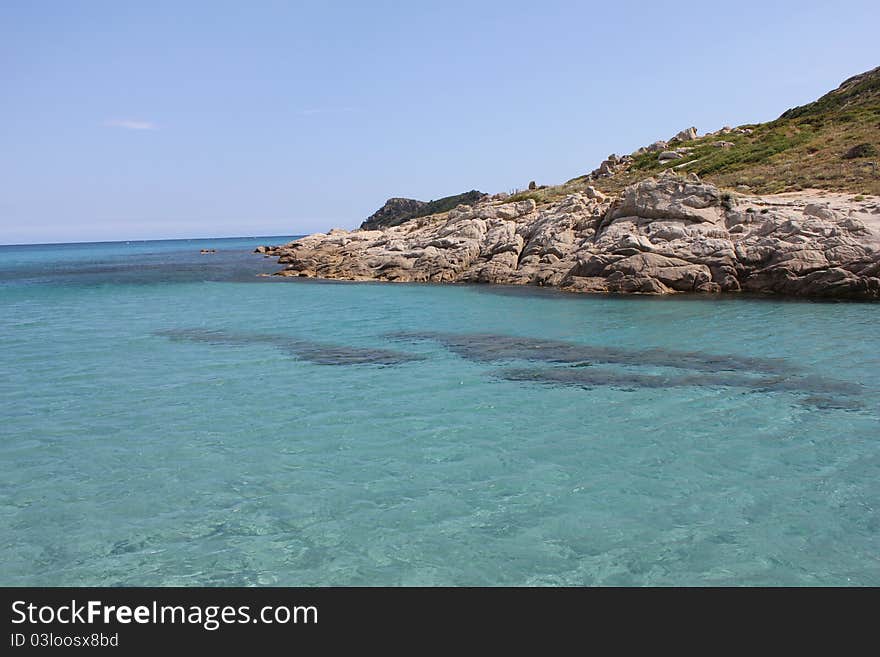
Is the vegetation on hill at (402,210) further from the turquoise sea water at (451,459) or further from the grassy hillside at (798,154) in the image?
the turquoise sea water at (451,459)

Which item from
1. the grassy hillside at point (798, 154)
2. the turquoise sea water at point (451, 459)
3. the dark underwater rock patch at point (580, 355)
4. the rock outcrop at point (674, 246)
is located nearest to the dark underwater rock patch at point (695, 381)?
the turquoise sea water at point (451, 459)

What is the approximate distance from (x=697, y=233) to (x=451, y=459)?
27.6 metres

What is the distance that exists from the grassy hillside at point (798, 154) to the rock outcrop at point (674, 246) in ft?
18.9

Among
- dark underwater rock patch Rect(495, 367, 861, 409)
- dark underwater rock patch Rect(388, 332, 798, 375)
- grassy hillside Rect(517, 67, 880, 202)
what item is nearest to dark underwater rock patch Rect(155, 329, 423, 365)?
dark underwater rock patch Rect(388, 332, 798, 375)

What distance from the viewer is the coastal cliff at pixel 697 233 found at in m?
30.1

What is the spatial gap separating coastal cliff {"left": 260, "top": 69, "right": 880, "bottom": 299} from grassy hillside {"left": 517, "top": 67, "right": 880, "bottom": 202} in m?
0.20

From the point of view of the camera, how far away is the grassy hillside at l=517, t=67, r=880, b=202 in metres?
42.0

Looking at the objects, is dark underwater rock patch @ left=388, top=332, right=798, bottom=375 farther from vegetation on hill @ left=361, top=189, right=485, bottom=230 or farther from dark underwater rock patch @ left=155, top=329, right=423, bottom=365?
vegetation on hill @ left=361, top=189, right=485, bottom=230

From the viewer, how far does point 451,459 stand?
34.9ft

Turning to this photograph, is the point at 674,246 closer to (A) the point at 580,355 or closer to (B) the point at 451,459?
(A) the point at 580,355

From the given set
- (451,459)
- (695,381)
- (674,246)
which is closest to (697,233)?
(674,246)

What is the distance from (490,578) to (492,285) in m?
33.9
